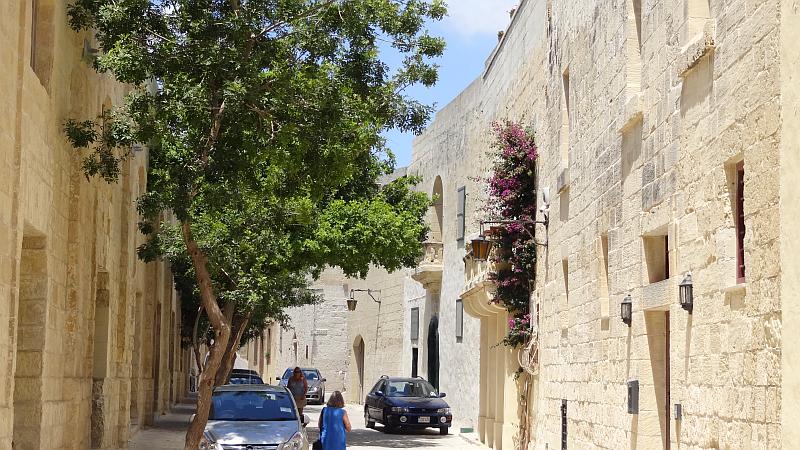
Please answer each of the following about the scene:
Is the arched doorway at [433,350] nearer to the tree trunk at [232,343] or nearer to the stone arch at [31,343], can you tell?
the tree trunk at [232,343]

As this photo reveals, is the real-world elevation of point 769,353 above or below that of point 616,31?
below

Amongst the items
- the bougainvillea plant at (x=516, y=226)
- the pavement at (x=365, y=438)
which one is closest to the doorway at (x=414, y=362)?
the pavement at (x=365, y=438)

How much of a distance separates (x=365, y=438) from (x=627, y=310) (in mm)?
16036

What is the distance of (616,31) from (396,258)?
13.3 metres

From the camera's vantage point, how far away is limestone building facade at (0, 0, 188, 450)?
1062 centimetres

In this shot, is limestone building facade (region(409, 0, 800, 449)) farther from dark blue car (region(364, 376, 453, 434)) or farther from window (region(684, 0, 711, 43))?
dark blue car (region(364, 376, 453, 434))

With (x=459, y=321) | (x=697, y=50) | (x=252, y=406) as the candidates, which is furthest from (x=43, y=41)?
(x=459, y=321)

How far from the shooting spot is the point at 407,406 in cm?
2889

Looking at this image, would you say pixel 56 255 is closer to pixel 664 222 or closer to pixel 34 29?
pixel 34 29

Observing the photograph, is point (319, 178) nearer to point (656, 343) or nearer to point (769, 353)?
point (656, 343)

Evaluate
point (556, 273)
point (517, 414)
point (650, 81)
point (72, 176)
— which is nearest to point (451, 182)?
point (517, 414)

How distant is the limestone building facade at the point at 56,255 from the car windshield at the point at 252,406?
196cm

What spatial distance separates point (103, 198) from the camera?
55.5ft

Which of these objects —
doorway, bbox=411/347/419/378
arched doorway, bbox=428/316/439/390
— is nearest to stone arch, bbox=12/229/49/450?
arched doorway, bbox=428/316/439/390
